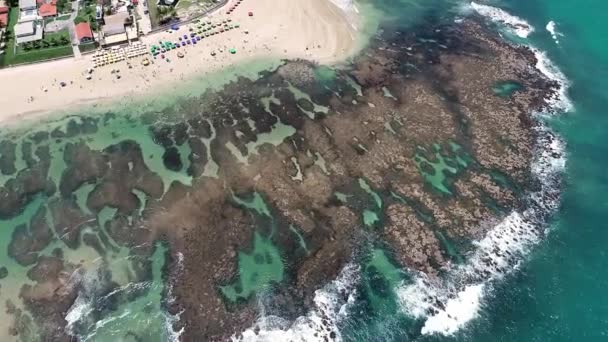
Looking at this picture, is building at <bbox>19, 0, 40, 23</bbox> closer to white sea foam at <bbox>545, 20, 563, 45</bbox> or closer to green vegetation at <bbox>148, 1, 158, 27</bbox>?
green vegetation at <bbox>148, 1, 158, 27</bbox>

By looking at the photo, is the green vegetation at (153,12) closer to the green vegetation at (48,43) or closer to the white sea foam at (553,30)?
the green vegetation at (48,43)

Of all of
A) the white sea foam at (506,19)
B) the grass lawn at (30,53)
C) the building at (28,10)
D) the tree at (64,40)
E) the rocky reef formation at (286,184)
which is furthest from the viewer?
the white sea foam at (506,19)

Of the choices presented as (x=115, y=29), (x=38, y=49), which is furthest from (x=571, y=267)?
(x=38, y=49)

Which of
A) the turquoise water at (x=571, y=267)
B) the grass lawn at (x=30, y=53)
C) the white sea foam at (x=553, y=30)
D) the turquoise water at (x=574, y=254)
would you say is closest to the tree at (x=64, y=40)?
the grass lawn at (x=30, y=53)

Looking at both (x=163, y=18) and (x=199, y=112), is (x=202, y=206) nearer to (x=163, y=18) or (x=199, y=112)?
(x=199, y=112)

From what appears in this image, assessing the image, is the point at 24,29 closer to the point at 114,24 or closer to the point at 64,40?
the point at 64,40

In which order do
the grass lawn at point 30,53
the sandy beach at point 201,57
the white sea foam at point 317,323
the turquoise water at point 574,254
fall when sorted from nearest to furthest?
the white sea foam at point 317,323, the turquoise water at point 574,254, the sandy beach at point 201,57, the grass lawn at point 30,53

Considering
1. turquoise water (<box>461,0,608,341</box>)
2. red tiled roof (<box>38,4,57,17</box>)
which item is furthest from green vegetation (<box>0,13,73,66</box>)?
turquoise water (<box>461,0,608,341</box>)
